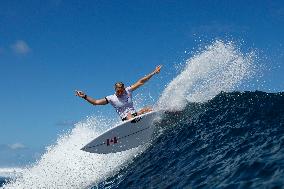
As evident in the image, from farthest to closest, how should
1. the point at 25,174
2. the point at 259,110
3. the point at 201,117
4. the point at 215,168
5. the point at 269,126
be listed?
the point at 25,174, the point at 201,117, the point at 259,110, the point at 269,126, the point at 215,168

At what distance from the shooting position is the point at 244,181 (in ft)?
28.7

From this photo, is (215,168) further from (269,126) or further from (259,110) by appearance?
(259,110)

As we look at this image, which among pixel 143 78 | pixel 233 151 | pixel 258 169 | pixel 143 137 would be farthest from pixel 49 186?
pixel 258 169

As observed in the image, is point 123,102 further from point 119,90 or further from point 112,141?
point 112,141

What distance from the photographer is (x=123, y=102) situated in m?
15.5

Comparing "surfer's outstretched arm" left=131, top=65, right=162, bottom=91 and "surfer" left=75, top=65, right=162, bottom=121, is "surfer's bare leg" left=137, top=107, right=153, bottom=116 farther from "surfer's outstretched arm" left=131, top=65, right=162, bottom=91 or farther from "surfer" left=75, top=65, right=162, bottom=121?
"surfer's outstretched arm" left=131, top=65, right=162, bottom=91

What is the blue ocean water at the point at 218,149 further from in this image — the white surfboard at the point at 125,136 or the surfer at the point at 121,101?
the surfer at the point at 121,101

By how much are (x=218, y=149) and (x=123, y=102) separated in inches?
189

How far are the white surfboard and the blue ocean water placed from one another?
694 millimetres

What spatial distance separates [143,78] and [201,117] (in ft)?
9.03

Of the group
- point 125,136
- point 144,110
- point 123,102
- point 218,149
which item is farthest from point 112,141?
point 218,149

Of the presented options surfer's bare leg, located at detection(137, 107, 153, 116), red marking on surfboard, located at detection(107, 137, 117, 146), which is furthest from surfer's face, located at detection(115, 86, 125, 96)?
red marking on surfboard, located at detection(107, 137, 117, 146)

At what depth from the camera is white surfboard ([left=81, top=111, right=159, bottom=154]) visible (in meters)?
15.2

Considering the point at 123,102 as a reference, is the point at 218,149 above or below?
below
